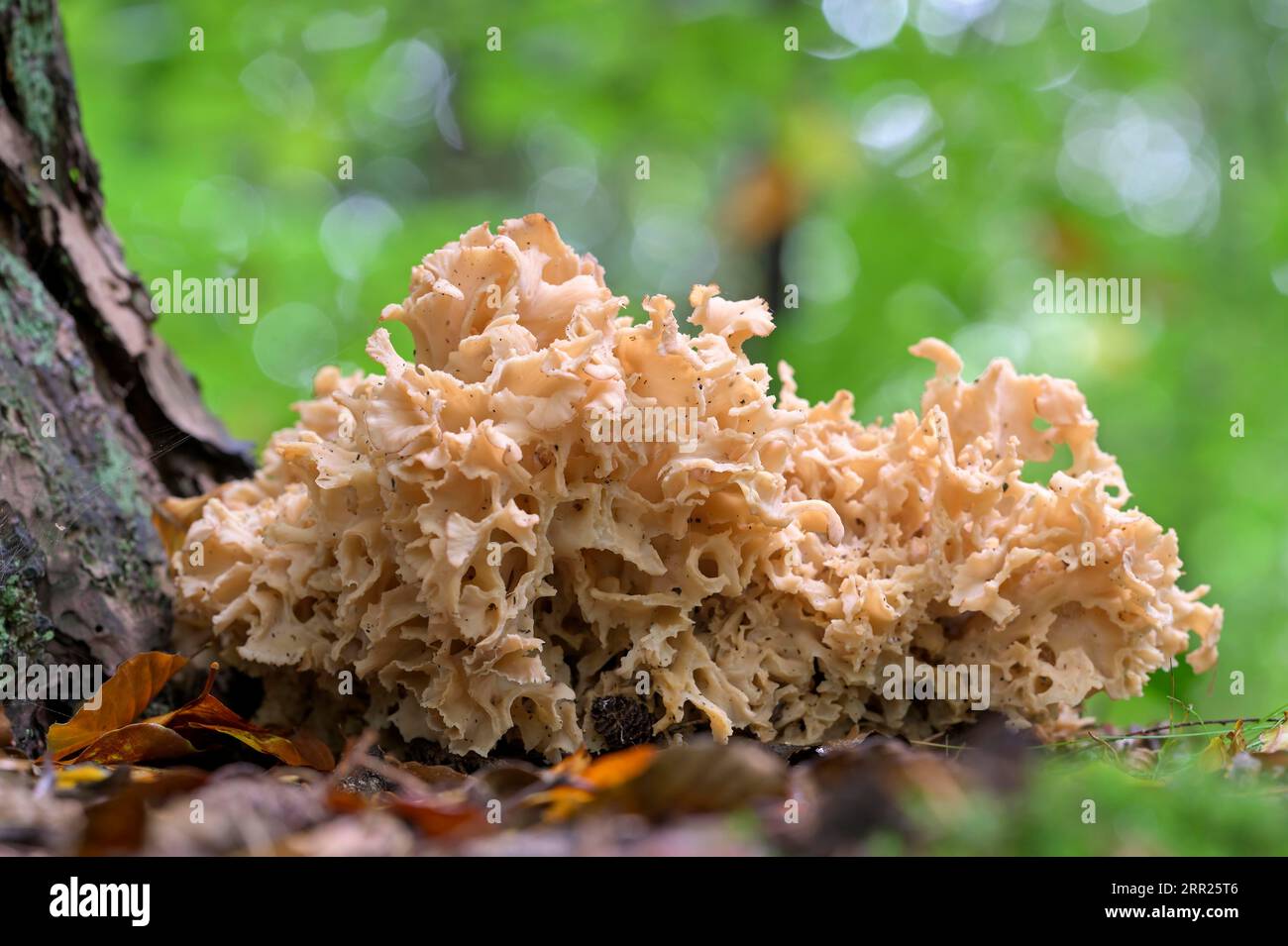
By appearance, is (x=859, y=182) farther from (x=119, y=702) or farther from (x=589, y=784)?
(x=589, y=784)

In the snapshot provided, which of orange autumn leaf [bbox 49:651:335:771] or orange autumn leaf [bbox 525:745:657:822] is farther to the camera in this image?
orange autumn leaf [bbox 49:651:335:771]

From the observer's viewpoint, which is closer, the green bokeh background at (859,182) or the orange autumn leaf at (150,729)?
the orange autumn leaf at (150,729)

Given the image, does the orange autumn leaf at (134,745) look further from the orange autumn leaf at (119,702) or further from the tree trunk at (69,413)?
the tree trunk at (69,413)

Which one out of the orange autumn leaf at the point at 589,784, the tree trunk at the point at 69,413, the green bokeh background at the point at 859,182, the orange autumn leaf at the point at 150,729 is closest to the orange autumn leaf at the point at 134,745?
the orange autumn leaf at the point at 150,729

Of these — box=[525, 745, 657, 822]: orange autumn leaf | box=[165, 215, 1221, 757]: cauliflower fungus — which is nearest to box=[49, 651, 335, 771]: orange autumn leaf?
box=[165, 215, 1221, 757]: cauliflower fungus

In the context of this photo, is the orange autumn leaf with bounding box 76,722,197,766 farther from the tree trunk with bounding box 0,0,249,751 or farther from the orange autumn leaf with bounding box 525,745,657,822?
the orange autumn leaf with bounding box 525,745,657,822

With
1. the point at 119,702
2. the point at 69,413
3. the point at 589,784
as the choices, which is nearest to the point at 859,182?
the point at 69,413
